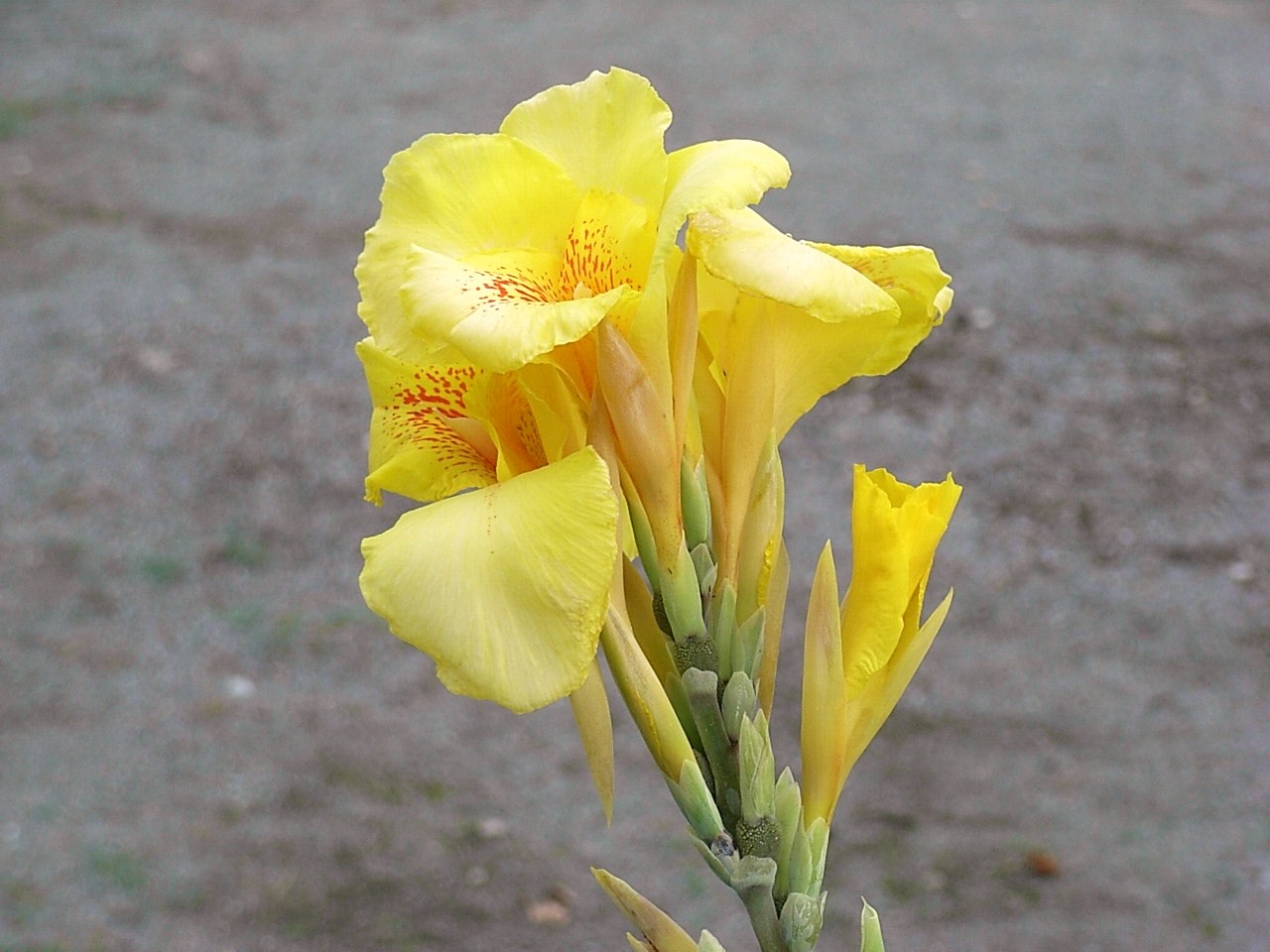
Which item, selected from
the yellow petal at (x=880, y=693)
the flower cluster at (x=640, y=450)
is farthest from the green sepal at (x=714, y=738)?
the yellow petal at (x=880, y=693)

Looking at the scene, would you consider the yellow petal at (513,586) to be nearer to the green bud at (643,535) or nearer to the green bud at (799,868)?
the green bud at (643,535)

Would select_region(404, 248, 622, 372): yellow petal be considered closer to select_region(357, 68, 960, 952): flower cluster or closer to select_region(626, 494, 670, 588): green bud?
select_region(357, 68, 960, 952): flower cluster

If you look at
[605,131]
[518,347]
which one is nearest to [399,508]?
[605,131]

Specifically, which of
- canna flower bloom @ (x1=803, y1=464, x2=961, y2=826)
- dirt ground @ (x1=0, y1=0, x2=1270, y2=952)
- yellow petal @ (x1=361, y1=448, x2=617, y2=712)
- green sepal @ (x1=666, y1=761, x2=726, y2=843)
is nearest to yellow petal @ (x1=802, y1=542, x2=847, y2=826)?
canna flower bloom @ (x1=803, y1=464, x2=961, y2=826)

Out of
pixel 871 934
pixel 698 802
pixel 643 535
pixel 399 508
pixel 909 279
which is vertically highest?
pixel 909 279

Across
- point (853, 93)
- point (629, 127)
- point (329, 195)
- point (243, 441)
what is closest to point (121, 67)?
point (329, 195)

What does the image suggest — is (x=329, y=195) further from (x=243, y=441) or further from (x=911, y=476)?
(x=911, y=476)

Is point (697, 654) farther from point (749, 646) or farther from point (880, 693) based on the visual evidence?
point (880, 693)
